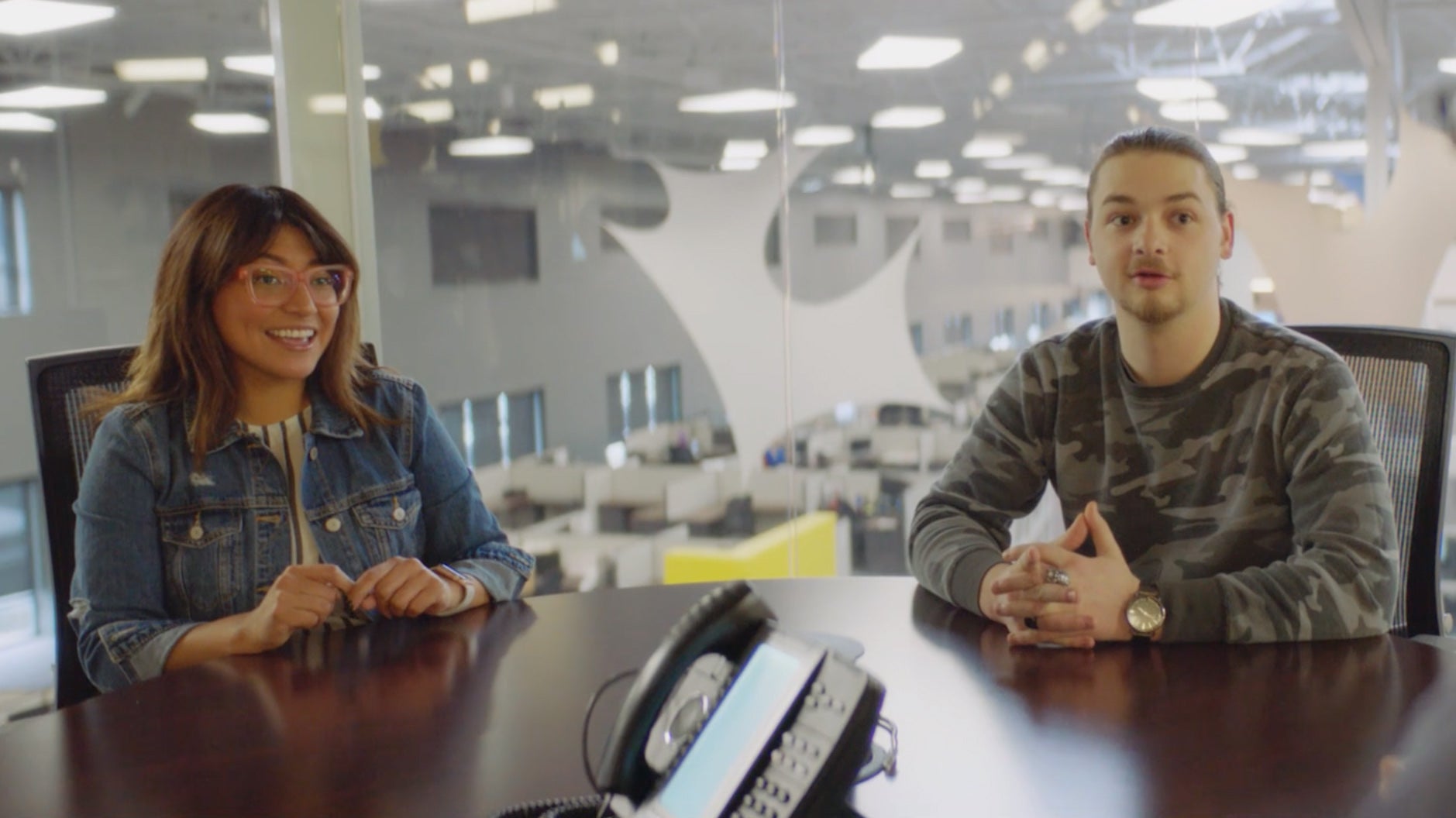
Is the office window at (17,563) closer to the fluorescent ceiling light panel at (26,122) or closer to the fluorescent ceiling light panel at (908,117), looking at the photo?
the fluorescent ceiling light panel at (26,122)

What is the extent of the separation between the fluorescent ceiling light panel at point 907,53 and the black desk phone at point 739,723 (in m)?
3.53

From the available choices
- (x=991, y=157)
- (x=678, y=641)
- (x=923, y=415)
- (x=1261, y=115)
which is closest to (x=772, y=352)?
(x=923, y=415)

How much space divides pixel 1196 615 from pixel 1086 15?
2.99 metres

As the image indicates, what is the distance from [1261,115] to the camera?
12.1 ft

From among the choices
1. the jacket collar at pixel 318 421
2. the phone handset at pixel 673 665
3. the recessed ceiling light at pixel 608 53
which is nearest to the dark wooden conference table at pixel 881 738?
the phone handset at pixel 673 665

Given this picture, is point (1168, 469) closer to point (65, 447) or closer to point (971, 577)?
point (971, 577)

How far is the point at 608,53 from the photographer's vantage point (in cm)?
437

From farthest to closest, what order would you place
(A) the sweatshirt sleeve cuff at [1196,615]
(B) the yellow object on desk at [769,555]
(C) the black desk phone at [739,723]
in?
(B) the yellow object on desk at [769,555]
(A) the sweatshirt sleeve cuff at [1196,615]
(C) the black desk phone at [739,723]

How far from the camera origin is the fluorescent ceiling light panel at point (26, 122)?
373 cm

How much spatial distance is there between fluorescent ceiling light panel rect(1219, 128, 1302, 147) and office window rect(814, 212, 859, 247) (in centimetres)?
120

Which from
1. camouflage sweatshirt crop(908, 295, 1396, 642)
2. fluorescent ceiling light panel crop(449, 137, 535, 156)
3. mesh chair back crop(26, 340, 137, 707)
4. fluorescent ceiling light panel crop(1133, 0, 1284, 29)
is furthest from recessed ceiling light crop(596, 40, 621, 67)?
camouflage sweatshirt crop(908, 295, 1396, 642)

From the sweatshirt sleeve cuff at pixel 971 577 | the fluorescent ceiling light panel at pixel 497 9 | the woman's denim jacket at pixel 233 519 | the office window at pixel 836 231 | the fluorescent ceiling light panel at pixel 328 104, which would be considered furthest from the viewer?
the fluorescent ceiling light panel at pixel 497 9

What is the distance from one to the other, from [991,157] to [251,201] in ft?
9.56

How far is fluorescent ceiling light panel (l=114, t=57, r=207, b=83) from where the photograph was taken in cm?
397
